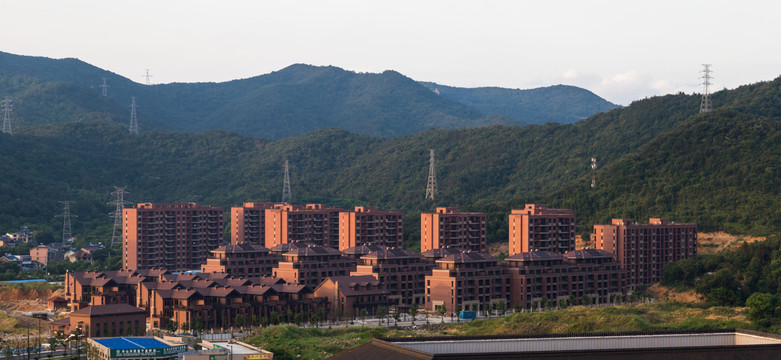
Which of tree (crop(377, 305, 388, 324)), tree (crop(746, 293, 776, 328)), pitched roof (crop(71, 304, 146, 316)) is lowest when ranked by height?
tree (crop(377, 305, 388, 324))

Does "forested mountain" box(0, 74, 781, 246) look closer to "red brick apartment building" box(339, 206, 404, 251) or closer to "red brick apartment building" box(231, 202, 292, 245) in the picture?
"red brick apartment building" box(339, 206, 404, 251)

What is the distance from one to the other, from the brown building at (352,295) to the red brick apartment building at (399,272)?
4084 mm

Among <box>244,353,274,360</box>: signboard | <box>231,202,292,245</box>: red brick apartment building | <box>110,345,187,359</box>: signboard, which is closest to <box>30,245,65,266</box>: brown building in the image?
<box>231,202,292,245</box>: red brick apartment building

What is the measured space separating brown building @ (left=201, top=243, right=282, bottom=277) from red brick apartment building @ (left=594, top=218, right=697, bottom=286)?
39109 millimetres

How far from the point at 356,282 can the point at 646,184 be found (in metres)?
55.1

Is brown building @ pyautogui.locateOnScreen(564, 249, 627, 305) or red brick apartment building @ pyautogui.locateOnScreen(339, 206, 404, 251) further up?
red brick apartment building @ pyautogui.locateOnScreen(339, 206, 404, 251)

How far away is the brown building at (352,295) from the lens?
4188 inches

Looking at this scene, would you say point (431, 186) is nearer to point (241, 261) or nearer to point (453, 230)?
point (453, 230)

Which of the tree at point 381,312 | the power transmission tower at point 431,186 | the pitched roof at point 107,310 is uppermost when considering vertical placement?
the power transmission tower at point 431,186

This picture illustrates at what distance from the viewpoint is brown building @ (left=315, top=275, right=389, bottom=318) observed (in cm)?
10638

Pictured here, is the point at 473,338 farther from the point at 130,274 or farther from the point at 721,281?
the point at 130,274

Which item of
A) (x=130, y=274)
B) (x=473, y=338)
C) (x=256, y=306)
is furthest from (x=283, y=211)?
(x=473, y=338)

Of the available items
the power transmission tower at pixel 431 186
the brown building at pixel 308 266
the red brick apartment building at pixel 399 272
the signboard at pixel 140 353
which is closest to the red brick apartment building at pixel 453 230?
the red brick apartment building at pixel 399 272

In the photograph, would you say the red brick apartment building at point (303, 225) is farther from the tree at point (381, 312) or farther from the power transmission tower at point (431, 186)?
the power transmission tower at point (431, 186)
